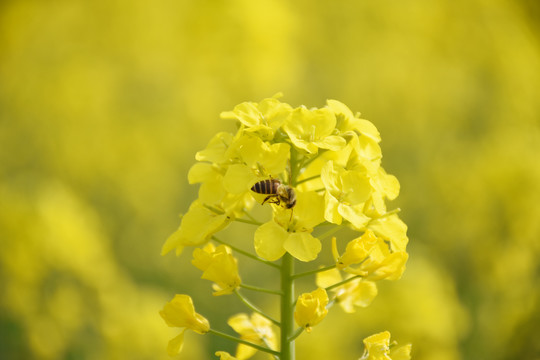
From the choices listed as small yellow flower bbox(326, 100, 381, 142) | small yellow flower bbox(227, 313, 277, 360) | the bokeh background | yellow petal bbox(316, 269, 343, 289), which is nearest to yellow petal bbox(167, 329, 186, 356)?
small yellow flower bbox(227, 313, 277, 360)

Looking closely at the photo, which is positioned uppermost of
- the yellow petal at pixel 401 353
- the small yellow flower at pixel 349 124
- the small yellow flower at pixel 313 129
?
the small yellow flower at pixel 349 124

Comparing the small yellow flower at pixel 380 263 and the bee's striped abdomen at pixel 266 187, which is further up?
the bee's striped abdomen at pixel 266 187

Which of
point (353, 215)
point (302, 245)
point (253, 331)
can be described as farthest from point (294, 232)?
point (253, 331)

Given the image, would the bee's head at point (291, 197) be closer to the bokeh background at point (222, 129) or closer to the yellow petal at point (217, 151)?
the yellow petal at point (217, 151)

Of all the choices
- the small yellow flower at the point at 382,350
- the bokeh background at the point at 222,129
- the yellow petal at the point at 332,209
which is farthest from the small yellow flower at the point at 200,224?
the bokeh background at the point at 222,129

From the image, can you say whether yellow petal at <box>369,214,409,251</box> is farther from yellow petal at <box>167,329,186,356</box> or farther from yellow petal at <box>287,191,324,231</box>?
yellow petal at <box>167,329,186,356</box>
